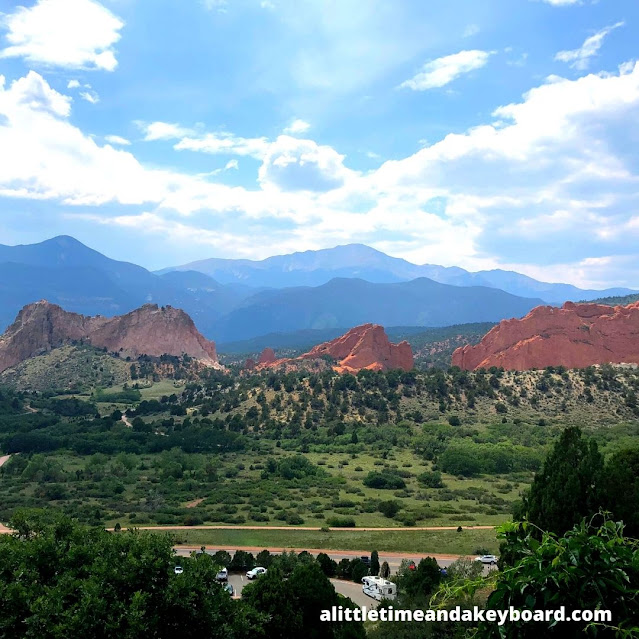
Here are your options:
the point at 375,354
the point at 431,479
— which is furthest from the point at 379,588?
the point at 375,354

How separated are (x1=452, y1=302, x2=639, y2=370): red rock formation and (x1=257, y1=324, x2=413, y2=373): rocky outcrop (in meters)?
18.8

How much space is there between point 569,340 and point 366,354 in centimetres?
4721

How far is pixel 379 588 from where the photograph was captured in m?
25.0

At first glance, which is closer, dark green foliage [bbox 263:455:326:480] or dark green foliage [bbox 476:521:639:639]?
dark green foliage [bbox 476:521:639:639]

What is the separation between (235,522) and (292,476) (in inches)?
633

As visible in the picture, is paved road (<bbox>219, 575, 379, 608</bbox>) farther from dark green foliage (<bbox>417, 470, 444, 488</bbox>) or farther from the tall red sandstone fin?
the tall red sandstone fin

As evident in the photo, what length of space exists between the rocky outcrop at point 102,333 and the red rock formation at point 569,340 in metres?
88.6

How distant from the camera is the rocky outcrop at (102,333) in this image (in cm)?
14775

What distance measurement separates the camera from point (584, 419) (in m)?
79.4

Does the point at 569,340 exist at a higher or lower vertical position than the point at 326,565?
higher

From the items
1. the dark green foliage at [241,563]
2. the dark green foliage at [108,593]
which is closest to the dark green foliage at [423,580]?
the dark green foliage at [241,563]

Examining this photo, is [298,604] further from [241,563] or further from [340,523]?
[340,523]

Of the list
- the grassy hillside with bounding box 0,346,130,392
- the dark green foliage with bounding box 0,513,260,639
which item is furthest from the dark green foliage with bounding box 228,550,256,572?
the grassy hillside with bounding box 0,346,130,392

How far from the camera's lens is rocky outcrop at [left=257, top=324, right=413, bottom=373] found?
134m
